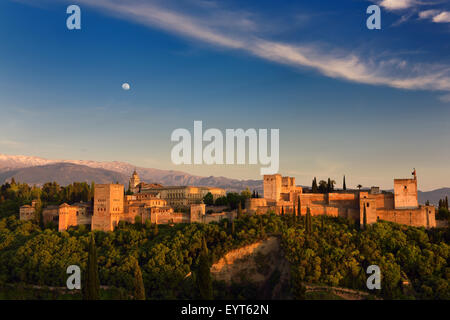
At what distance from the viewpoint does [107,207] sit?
55.6m

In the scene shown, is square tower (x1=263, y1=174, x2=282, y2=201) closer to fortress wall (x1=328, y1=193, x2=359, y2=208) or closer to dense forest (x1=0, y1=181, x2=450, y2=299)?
dense forest (x1=0, y1=181, x2=450, y2=299)

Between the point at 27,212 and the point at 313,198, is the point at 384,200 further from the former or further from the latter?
the point at 27,212

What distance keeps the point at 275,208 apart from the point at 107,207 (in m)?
20.5

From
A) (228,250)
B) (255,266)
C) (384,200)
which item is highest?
(384,200)

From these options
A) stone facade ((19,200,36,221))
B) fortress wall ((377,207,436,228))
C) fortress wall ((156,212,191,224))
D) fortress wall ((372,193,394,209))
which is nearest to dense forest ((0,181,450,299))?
fortress wall ((377,207,436,228))

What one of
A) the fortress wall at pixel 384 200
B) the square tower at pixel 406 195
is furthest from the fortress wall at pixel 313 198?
the square tower at pixel 406 195

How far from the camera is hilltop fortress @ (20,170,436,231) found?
51750mm

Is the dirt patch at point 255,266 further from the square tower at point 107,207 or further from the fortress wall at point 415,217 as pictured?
the square tower at point 107,207

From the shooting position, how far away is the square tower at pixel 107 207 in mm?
54469

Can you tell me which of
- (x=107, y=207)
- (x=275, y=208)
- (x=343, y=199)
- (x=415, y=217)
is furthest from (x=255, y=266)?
(x=107, y=207)

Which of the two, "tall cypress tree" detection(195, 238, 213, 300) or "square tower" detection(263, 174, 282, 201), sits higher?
"square tower" detection(263, 174, 282, 201)

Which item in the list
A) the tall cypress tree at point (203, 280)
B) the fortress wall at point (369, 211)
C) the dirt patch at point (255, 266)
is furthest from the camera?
the fortress wall at point (369, 211)

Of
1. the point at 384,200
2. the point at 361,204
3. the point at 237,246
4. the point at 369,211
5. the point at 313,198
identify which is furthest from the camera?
the point at 313,198

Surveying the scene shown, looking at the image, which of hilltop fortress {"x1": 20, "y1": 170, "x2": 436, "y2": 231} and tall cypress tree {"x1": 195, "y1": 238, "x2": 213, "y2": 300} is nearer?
tall cypress tree {"x1": 195, "y1": 238, "x2": 213, "y2": 300}
